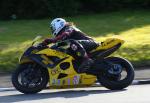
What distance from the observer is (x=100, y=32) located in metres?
21.3

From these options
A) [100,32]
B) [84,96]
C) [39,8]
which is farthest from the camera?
[39,8]

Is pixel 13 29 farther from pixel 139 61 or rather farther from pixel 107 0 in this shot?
pixel 139 61

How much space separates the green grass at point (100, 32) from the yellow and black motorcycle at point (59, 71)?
3232 millimetres

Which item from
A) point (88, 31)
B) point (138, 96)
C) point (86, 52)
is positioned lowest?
point (138, 96)

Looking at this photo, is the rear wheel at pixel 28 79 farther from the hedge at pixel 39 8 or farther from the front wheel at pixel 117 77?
the hedge at pixel 39 8

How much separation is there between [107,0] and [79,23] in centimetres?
372

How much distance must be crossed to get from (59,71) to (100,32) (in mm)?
8623

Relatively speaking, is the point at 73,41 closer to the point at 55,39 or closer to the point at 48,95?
the point at 55,39

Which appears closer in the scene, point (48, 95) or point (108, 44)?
point (48, 95)

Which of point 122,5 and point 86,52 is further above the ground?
point 122,5

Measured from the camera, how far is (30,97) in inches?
491

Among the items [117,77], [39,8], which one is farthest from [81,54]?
[39,8]

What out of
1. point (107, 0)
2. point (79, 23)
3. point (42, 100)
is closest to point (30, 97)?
point (42, 100)

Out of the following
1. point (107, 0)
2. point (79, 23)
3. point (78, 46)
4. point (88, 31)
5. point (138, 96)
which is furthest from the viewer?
point (107, 0)
